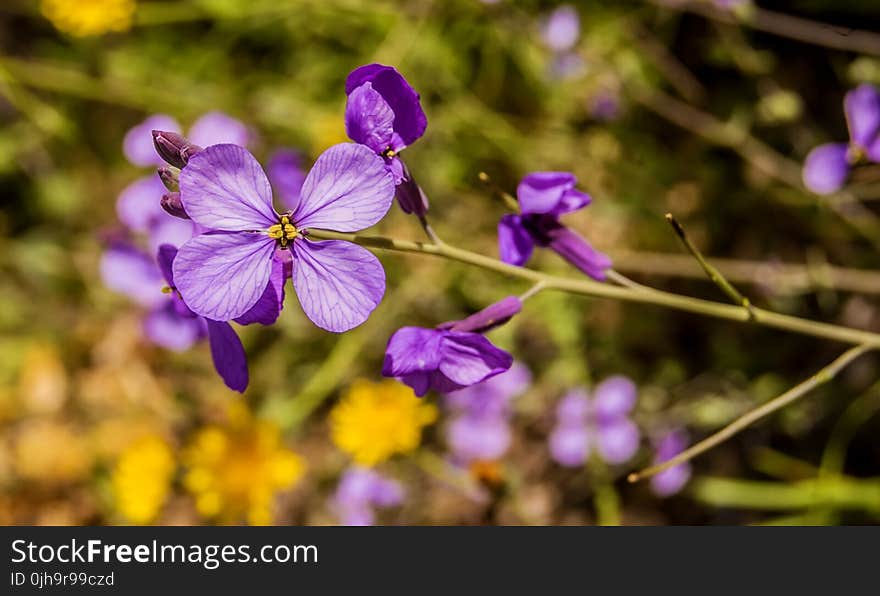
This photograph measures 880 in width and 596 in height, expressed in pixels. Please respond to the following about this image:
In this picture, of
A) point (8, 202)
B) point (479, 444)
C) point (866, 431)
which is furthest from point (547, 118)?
point (8, 202)

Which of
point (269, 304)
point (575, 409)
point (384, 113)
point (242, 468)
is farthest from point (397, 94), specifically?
point (242, 468)

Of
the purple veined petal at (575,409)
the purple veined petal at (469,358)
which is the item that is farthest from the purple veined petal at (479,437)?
the purple veined petal at (469,358)

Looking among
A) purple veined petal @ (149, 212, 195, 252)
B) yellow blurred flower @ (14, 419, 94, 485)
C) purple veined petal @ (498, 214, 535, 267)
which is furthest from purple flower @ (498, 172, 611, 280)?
yellow blurred flower @ (14, 419, 94, 485)

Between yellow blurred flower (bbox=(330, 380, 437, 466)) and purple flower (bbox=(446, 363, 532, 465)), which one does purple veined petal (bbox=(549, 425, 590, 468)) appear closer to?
purple flower (bbox=(446, 363, 532, 465))

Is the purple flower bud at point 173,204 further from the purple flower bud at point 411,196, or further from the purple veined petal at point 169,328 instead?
the purple veined petal at point 169,328

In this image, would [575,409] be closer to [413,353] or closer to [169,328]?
[169,328]
